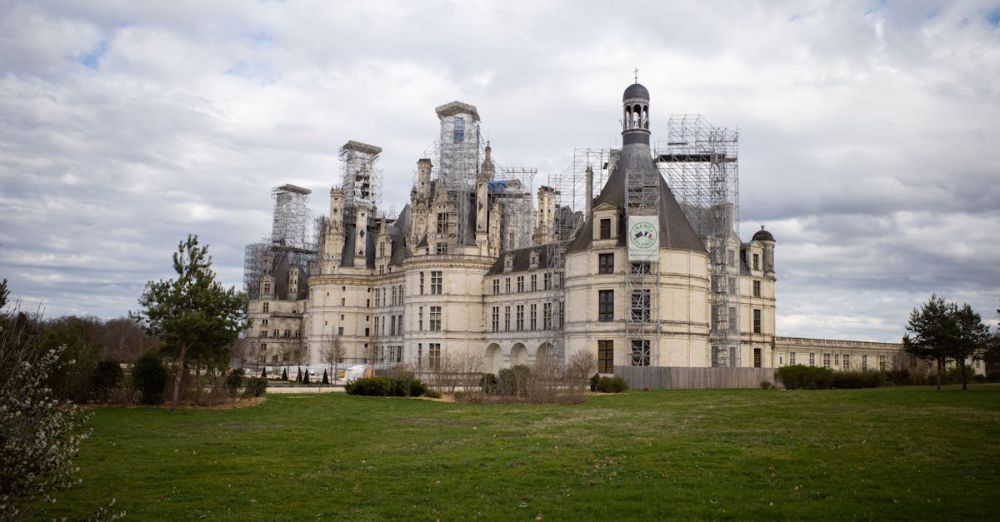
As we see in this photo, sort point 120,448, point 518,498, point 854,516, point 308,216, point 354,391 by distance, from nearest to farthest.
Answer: point 854,516 < point 518,498 < point 120,448 < point 354,391 < point 308,216

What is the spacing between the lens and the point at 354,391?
141ft

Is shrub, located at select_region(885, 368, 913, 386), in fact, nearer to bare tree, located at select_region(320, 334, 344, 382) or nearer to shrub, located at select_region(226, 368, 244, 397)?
shrub, located at select_region(226, 368, 244, 397)

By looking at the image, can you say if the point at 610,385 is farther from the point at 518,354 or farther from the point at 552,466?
the point at 552,466

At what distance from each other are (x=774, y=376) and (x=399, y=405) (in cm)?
2696

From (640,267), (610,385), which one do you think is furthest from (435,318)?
(610,385)

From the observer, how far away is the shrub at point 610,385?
45.4m

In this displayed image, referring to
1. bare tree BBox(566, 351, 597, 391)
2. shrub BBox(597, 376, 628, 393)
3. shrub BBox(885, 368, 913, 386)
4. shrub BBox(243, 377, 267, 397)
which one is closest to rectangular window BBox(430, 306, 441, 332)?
bare tree BBox(566, 351, 597, 391)

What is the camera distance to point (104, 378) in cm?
3219

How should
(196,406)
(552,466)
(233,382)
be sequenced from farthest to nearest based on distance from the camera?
(233,382) → (196,406) → (552,466)

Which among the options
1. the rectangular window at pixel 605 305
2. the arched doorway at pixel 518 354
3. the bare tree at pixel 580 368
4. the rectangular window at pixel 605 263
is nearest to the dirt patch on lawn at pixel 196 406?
the bare tree at pixel 580 368

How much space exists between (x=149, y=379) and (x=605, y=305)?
3208cm

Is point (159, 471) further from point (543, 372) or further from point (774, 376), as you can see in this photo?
point (774, 376)

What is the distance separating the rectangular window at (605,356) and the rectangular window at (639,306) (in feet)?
8.09

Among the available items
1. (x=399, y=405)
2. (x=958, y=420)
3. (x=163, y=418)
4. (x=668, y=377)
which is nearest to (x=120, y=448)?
(x=163, y=418)
